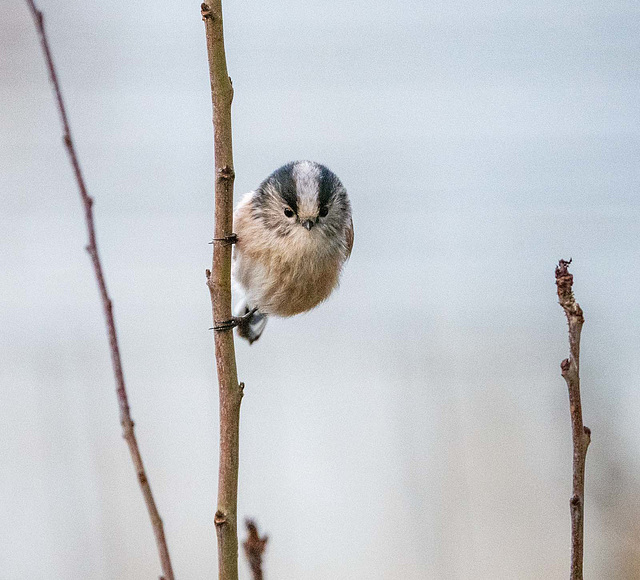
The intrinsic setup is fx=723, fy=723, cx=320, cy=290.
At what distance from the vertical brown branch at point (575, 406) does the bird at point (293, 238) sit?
0.86 meters

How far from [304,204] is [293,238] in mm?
71

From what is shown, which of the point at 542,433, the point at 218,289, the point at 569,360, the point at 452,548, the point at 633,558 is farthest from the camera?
the point at 542,433

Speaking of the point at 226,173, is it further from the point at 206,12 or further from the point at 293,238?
the point at 293,238

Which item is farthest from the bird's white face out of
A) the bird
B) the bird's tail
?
the bird's tail

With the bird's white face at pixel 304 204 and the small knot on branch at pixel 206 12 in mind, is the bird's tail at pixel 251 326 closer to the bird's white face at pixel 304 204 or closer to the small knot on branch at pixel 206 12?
the bird's white face at pixel 304 204

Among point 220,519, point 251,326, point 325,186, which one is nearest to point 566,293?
point 220,519

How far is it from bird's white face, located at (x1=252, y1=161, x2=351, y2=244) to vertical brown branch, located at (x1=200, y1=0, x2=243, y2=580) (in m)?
0.48

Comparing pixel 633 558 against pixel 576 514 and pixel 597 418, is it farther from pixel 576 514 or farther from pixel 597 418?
pixel 576 514

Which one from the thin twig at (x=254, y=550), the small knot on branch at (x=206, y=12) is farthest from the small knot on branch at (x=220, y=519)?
the small knot on branch at (x=206, y=12)

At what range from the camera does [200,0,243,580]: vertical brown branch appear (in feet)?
2.38

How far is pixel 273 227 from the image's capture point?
137cm

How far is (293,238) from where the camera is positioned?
136 cm

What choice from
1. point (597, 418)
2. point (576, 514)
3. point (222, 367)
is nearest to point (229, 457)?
point (222, 367)

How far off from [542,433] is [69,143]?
1872 millimetres
